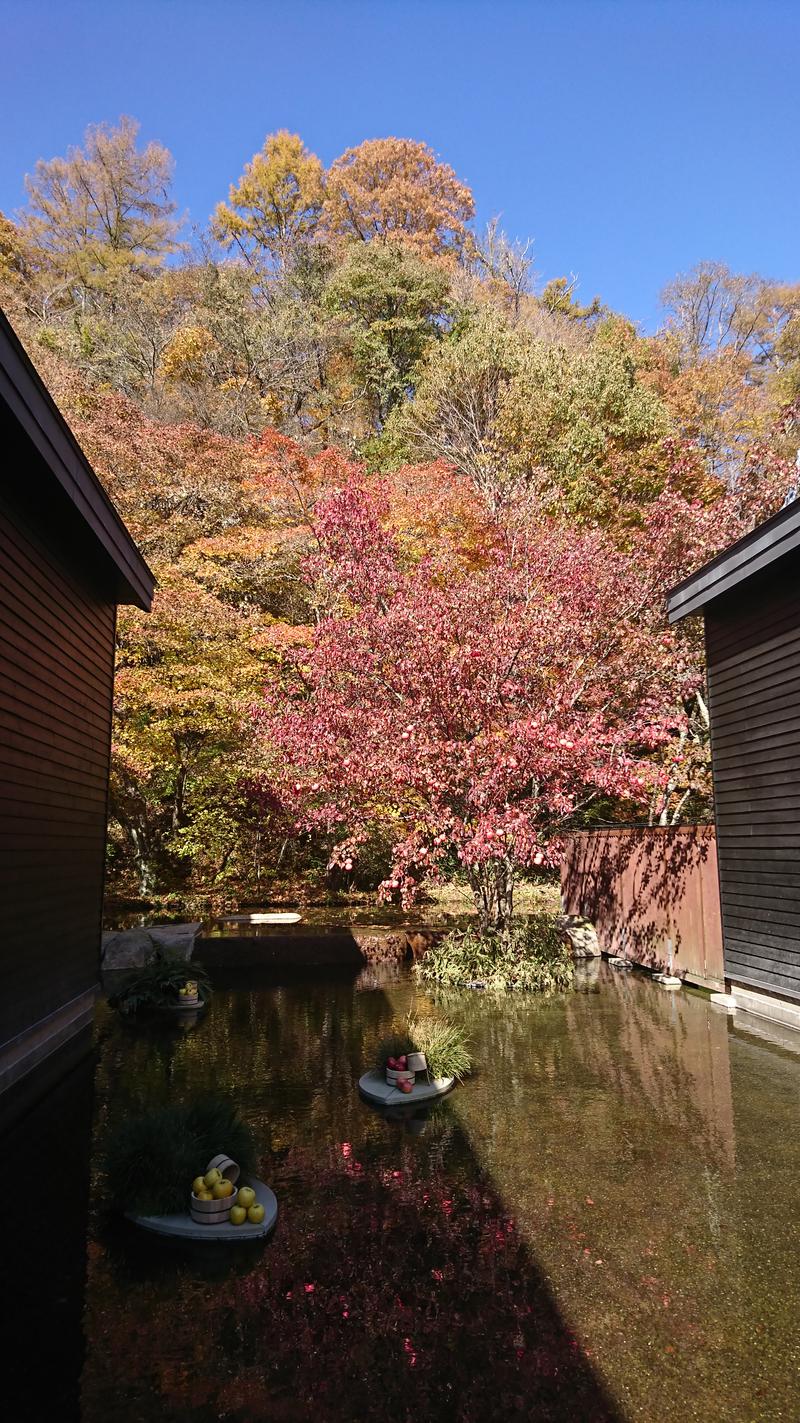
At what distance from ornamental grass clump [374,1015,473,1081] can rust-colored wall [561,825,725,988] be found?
4026 millimetres

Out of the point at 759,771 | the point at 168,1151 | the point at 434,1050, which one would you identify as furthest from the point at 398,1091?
the point at 759,771

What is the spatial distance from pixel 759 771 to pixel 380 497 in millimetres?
10597

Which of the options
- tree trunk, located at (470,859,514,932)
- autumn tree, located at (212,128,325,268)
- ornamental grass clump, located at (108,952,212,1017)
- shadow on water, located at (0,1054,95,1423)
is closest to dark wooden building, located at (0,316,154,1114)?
ornamental grass clump, located at (108,952,212,1017)

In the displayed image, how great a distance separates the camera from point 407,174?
31.3 meters

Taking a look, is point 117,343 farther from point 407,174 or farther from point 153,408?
point 407,174

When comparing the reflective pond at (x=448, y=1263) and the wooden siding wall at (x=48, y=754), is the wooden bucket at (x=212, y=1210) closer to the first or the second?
the reflective pond at (x=448, y=1263)

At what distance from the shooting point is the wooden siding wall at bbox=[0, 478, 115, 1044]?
5.62 m

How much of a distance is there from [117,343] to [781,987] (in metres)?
22.8

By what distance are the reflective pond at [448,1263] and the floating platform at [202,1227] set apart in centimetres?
6

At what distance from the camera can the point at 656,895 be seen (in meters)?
10.4

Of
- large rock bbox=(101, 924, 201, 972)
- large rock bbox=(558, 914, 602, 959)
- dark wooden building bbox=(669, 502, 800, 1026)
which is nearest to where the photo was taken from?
dark wooden building bbox=(669, 502, 800, 1026)

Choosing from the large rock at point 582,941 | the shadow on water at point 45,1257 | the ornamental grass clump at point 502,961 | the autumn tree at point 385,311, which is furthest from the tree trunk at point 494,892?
the autumn tree at point 385,311

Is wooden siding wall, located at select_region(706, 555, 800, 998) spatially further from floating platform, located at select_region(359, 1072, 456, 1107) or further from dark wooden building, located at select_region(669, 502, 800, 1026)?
floating platform, located at select_region(359, 1072, 456, 1107)

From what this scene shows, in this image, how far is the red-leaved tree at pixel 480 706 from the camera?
9.38 meters
